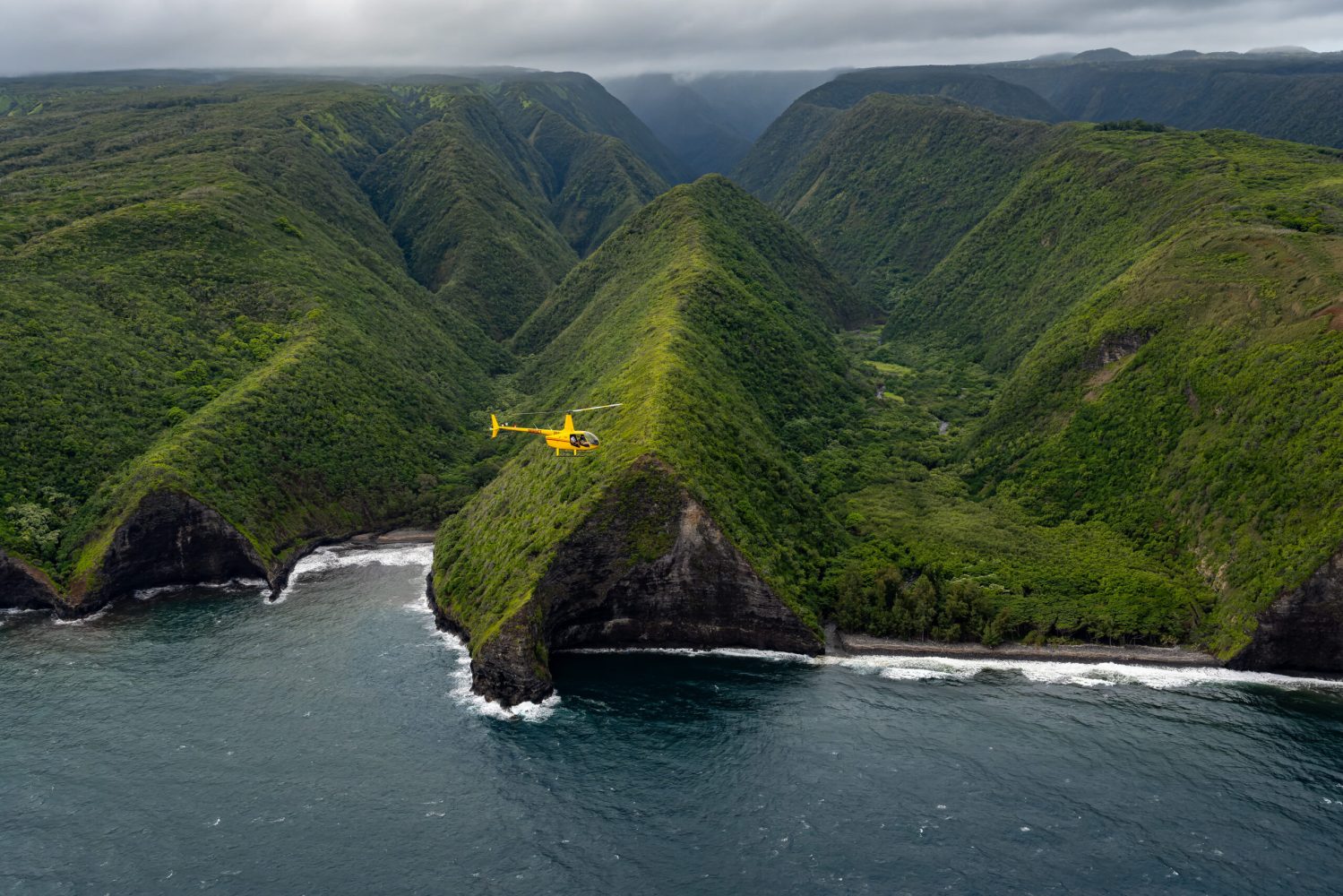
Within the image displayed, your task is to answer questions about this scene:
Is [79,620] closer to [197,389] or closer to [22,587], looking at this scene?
[22,587]

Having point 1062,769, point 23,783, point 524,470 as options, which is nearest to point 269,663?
point 23,783

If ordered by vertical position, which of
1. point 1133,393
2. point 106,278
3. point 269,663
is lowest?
point 269,663

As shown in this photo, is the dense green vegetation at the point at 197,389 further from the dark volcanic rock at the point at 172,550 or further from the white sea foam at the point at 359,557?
the white sea foam at the point at 359,557

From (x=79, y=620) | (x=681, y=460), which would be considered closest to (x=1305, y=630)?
(x=681, y=460)

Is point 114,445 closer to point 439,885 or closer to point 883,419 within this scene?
point 439,885

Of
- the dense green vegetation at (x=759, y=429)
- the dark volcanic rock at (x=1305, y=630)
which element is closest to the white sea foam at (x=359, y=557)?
the dense green vegetation at (x=759, y=429)

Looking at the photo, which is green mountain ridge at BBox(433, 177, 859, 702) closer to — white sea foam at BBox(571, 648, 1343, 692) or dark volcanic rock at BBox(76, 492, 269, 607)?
white sea foam at BBox(571, 648, 1343, 692)
